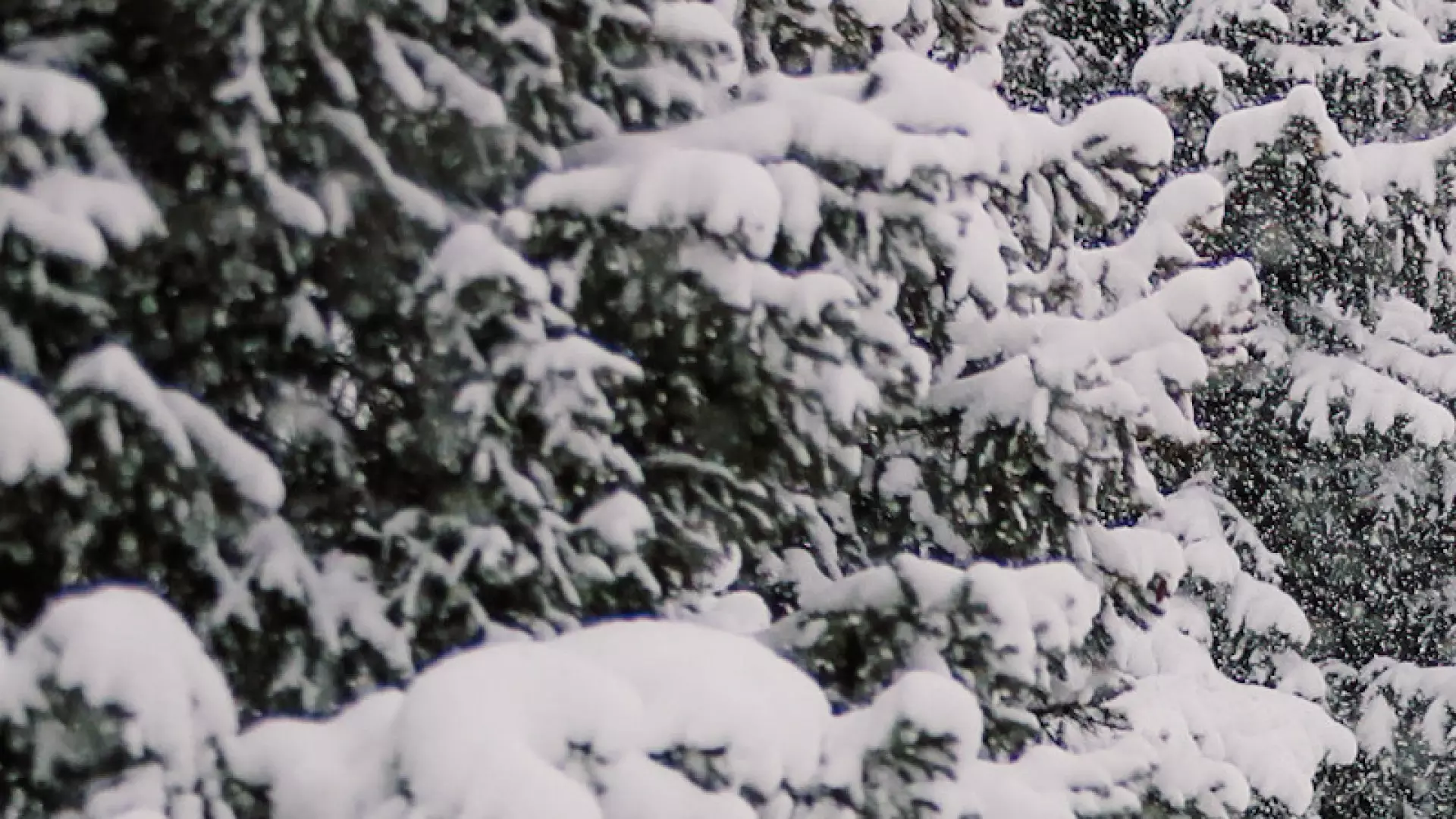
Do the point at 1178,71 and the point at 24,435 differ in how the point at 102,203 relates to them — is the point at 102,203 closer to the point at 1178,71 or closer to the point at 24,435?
the point at 24,435

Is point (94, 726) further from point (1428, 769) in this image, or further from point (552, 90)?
point (1428, 769)

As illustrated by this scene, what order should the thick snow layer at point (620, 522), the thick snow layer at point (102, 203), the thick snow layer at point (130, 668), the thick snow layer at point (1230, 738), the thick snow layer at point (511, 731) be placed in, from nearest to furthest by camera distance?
the thick snow layer at point (511, 731) → the thick snow layer at point (130, 668) → the thick snow layer at point (102, 203) → the thick snow layer at point (620, 522) → the thick snow layer at point (1230, 738)

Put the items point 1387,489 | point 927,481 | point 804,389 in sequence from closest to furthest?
point 804,389 → point 927,481 → point 1387,489

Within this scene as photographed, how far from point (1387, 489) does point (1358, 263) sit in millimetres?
1808

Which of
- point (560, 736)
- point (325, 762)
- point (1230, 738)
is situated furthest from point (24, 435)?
point (1230, 738)

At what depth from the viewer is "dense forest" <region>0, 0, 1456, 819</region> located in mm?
2326

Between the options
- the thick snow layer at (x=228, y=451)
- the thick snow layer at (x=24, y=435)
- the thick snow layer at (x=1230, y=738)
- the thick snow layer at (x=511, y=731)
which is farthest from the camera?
the thick snow layer at (x=1230, y=738)

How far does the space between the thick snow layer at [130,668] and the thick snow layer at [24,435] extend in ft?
0.84

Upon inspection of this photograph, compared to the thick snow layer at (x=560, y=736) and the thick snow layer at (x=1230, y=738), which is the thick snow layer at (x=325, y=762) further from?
the thick snow layer at (x=1230, y=738)

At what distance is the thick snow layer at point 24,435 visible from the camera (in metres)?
2.30

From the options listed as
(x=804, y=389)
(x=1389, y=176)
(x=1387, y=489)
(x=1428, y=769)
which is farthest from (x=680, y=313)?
(x=1428, y=769)

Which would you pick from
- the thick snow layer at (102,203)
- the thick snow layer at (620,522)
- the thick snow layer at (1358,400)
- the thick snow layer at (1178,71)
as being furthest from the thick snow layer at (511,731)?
the thick snow layer at (1358,400)

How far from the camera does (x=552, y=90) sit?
320 centimetres

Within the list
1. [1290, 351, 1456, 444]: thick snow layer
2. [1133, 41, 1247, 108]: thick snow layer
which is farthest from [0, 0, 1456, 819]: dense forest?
[1290, 351, 1456, 444]: thick snow layer
